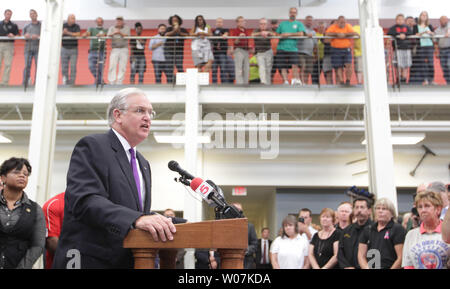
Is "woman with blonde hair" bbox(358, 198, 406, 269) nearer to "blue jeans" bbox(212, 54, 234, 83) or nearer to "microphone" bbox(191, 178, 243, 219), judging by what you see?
"microphone" bbox(191, 178, 243, 219)

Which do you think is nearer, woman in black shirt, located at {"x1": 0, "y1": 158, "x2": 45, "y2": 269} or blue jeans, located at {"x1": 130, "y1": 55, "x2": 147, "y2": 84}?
woman in black shirt, located at {"x1": 0, "y1": 158, "x2": 45, "y2": 269}

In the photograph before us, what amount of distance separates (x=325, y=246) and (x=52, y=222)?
130 inches

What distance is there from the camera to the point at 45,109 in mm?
6867

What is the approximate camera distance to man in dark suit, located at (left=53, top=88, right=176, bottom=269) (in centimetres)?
146

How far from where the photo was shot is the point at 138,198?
5.62 ft

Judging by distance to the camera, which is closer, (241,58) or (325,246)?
(325,246)

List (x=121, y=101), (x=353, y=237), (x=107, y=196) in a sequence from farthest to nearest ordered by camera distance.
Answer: (x=353, y=237)
(x=121, y=101)
(x=107, y=196)

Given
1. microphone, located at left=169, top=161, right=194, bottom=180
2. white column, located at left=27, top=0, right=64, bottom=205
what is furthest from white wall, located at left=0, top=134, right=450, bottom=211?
microphone, located at left=169, top=161, right=194, bottom=180

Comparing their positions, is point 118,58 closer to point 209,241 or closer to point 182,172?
point 182,172

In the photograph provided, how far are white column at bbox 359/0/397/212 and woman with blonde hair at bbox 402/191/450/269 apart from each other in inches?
127

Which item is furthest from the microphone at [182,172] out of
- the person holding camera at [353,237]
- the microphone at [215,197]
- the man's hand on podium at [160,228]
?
the person holding camera at [353,237]

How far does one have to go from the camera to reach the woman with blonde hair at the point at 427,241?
3.46 meters

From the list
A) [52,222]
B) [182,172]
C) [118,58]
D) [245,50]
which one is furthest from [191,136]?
[182,172]
